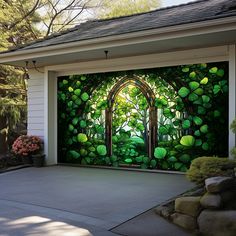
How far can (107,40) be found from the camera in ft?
24.9

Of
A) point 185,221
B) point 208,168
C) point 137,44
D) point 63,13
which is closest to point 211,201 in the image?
point 185,221

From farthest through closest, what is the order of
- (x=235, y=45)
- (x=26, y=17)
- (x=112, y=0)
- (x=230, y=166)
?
(x=112, y=0), (x=26, y=17), (x=235, y=45), (x=230, y=166)

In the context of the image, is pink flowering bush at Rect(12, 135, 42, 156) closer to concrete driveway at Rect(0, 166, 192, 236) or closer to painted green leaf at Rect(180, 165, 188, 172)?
concrete driveway at Rect(0, 166, 192, 236)

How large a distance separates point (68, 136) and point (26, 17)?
6164mm

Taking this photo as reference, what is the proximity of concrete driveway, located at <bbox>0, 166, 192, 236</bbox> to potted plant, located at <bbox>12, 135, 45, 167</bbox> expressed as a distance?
77 cm

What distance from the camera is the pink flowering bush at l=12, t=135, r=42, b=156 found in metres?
10.0

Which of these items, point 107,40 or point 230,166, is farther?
point 107,40

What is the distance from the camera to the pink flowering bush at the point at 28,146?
10.0m

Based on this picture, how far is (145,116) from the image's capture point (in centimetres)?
918

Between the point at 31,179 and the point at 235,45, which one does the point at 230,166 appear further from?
the point at 31,179

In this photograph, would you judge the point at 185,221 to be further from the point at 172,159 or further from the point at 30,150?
the point at 30,150

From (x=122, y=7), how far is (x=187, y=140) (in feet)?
33.6

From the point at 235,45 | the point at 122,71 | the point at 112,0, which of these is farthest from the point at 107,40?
the point at 112,0

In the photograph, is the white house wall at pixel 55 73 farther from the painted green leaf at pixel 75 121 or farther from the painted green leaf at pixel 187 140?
the painted green leaf at pixel 187 140
